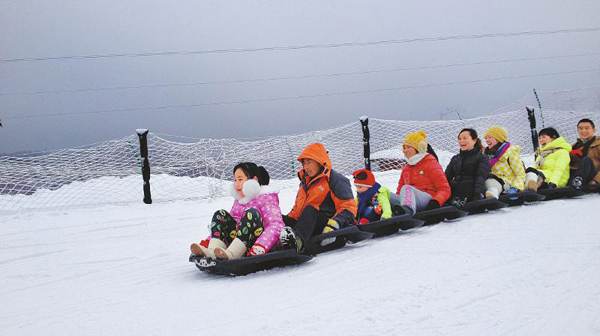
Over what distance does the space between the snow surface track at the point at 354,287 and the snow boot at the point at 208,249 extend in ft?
0.70

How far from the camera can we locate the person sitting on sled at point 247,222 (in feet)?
10.8

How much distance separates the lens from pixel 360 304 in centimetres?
253

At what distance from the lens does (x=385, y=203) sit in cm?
459

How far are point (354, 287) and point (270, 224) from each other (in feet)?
2.83

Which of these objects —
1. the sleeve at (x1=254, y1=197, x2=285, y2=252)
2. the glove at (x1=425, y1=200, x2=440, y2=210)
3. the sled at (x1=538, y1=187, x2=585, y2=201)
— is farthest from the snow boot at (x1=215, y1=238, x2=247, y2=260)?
the sled at (x1=538, y1=187, x2=585, y2=201)

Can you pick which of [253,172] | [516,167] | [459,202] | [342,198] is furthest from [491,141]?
[253,172]

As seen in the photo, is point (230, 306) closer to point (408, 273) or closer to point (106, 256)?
point (408, 273)

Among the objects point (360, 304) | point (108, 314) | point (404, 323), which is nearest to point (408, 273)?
point (360, 304)

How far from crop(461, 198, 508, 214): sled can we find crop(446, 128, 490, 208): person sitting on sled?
5cm

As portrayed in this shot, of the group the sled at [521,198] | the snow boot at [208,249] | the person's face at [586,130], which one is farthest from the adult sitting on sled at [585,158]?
the snow boot at [208,249]

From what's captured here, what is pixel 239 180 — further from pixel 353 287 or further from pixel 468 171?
pixel 468 171

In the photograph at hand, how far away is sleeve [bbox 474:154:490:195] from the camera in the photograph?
200 inches

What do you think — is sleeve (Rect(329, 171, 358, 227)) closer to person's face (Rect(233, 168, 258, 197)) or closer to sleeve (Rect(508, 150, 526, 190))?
person's face (Rect(233, 168, 258, 197))

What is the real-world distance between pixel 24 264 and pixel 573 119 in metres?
14.9
